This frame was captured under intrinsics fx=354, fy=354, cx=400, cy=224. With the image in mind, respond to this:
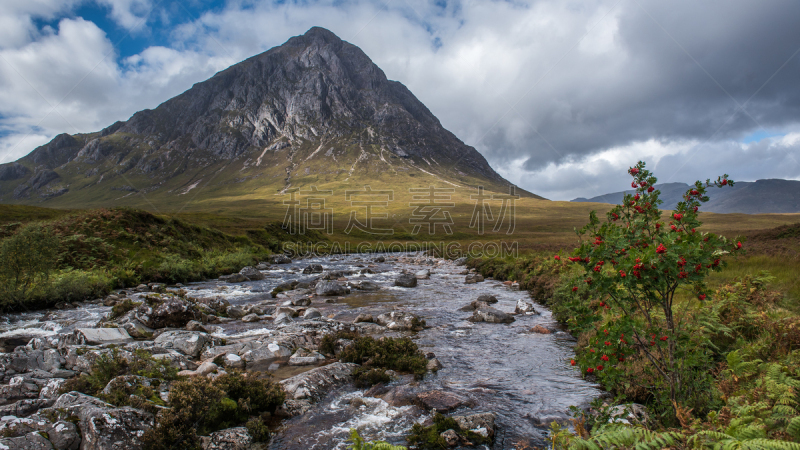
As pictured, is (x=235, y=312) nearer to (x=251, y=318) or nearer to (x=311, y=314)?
(x=251, y=318)

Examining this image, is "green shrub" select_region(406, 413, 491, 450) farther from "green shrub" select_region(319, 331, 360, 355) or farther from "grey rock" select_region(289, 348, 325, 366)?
"green shrub" select_region(319, 331, 360, 355)

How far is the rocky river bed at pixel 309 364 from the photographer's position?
714 cm

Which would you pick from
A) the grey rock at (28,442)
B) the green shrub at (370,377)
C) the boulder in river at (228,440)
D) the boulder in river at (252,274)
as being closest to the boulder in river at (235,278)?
the boulder in river at (252,274)

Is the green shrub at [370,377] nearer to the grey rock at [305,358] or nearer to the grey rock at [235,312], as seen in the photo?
the grey rock at [305,358]

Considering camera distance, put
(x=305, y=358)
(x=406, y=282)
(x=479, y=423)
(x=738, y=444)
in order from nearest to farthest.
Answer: (x=738, y=444) < (x=479, y=423) < (x=305, y=358) < (x=406, y=282)

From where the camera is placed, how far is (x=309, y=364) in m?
12.0

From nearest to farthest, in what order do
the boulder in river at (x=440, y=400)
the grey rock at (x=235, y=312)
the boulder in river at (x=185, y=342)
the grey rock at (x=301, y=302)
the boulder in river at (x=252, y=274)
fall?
the boulder in river at (x=440, y=400) → the boulder in river at (x=185, y=342) → the grey rock at (x=235, y=312) → the grey rock at (x=301, y=302) → the boulder in river at (x=252, y=274)

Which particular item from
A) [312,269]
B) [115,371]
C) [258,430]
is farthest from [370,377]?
[312,269]

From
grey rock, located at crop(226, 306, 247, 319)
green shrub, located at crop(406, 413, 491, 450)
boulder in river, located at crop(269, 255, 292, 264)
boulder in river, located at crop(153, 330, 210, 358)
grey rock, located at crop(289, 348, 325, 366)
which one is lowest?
boulder in river, located at crop(269, 255, 292, 264)

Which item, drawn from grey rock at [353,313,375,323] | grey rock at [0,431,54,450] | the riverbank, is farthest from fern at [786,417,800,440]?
grey rock at [353,313,375,323]

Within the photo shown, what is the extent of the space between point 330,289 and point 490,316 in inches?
533

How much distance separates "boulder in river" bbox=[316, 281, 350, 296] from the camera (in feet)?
87.9

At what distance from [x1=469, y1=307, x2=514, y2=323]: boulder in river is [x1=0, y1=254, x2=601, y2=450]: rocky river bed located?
0.07 m

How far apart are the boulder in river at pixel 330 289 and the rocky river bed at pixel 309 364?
327 centimetres
